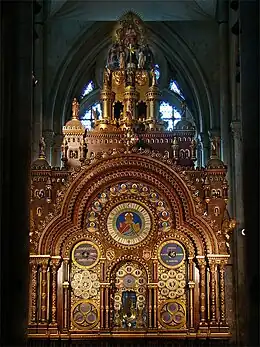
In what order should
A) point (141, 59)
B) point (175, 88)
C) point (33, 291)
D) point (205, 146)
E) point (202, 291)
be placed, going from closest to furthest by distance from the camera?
1. point (33, 291)
2. point (202, 291)
3. point (141, 59)
4. point (205, 146)
5. point (175, 88)

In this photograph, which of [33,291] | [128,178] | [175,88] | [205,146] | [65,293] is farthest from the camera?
[175,88]

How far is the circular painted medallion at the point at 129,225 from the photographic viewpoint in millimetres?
21375

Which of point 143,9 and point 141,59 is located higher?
point 143,9

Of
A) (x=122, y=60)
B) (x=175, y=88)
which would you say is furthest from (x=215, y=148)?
(x=175, y=88)

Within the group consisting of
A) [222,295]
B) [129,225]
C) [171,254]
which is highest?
[129,225]

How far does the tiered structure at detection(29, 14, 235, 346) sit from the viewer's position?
20891mm

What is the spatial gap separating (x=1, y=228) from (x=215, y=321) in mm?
7890

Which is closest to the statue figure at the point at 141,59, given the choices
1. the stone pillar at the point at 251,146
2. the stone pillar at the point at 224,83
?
the stone pillar at the point at 224,83

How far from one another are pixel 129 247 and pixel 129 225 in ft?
1.66

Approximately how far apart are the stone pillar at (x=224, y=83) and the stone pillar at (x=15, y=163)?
34.8 ft

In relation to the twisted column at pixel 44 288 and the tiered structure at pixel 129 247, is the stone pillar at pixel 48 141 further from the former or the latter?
the twisted column at pixel 44 288

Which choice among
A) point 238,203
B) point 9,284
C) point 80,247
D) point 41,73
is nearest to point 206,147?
point 238,203

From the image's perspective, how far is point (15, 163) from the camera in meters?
14.8

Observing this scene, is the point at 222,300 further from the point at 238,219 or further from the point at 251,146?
the point at 251,146
